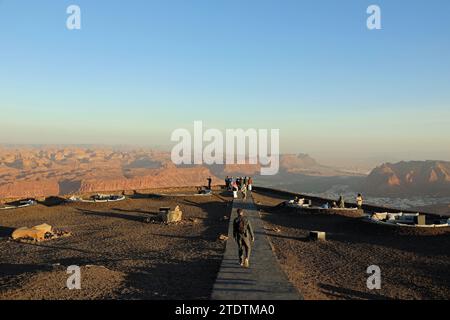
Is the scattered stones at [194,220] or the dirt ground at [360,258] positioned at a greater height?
the dirt ground at [360,258]

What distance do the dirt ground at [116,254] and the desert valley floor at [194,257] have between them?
35 mm

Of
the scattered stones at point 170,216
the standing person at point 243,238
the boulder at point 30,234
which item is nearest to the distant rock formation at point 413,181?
the scattered stones at point 170,216

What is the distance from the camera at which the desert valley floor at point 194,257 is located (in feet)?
36.6

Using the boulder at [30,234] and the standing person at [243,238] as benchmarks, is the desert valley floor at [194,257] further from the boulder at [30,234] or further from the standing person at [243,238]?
the standing person at [243,238]

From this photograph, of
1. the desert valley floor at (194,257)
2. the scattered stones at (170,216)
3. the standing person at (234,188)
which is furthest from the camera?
the standing person at (234,188)

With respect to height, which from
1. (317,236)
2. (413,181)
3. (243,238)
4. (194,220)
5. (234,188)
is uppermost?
(243,238)

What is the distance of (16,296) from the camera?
10.2m

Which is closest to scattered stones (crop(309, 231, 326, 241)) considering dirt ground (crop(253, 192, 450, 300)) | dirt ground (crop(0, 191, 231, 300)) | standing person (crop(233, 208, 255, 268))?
dirt ground (crop(253, 192, 450, 300))

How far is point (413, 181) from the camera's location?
17950 cm

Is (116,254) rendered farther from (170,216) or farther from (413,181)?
(413,181)

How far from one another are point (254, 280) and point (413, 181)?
186987 millimetres

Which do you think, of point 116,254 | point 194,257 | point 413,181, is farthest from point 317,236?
point 413,181

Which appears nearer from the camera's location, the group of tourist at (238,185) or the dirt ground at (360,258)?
the dirt ground at (360,258)

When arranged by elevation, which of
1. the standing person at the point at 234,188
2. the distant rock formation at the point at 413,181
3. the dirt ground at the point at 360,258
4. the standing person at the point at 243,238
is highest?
the standing person at the point at 243,238
